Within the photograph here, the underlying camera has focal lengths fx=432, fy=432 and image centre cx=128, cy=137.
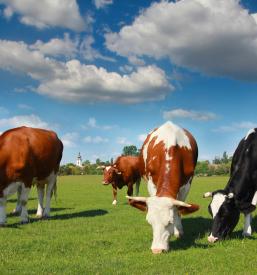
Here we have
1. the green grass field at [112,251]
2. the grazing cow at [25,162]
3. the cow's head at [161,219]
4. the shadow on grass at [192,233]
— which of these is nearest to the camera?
the green grass field at [112,251]

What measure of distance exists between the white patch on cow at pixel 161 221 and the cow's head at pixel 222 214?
1.83 metres

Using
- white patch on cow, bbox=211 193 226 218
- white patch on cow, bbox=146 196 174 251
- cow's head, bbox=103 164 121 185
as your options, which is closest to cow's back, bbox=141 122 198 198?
white patch on cow, bbox=146 196 174 251

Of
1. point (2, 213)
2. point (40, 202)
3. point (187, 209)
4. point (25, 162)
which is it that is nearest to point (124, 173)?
point (40, 202)

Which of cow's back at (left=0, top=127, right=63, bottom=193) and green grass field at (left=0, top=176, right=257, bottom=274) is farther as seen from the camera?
cow's back at (left=0, top=127, right=63, bottom=193)

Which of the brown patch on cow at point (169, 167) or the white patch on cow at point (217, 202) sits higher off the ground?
the brown patch on cow at point (169, 167)

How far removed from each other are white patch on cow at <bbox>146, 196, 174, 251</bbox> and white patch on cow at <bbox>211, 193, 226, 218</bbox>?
1.89 meters

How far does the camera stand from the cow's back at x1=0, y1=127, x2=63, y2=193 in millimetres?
14172

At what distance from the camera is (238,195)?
11.3m

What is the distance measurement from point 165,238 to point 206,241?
7.00 feet

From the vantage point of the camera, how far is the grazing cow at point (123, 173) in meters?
24.6

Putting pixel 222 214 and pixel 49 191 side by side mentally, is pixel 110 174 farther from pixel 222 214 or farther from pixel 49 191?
pixel 222 214

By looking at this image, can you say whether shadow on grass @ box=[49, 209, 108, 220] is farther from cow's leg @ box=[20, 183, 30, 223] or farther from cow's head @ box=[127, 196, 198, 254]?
cow's head @ box=[127, 196, 198, 254]

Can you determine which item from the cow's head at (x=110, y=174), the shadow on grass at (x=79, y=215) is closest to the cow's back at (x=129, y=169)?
the cow's head at (x=110, y=174)

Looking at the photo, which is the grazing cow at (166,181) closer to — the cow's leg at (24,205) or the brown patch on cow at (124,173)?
the cow's leg at (24,205)
